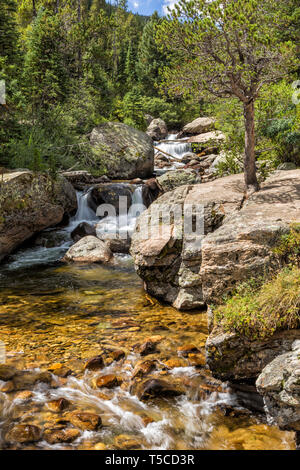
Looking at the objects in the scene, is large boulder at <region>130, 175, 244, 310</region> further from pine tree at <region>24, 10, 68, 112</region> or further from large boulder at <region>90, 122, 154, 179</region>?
pine tree at <region>24, 10, 68, 112</region>

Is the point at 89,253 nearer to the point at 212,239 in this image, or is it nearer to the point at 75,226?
the point at 75,226

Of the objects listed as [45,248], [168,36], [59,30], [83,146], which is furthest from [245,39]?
[59,30]

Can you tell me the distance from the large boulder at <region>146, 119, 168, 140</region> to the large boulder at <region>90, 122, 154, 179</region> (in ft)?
36.1

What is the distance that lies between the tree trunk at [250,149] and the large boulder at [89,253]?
458 cm

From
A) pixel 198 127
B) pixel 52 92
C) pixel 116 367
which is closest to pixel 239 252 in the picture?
pixel 116 367

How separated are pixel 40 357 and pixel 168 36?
6.20 metres

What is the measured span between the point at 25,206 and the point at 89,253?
2377mm

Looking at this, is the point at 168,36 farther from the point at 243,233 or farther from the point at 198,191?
the point at 243,233

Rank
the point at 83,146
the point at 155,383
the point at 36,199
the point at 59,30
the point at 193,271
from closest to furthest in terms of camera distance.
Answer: the point at 155,383
the point at 193,271
the point at 36,199
the point at 83,146
the point at 59,30

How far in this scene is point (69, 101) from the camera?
1842cm

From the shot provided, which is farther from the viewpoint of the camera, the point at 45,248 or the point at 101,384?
the point at 45,248

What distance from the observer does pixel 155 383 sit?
412 cm

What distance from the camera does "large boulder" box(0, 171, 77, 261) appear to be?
9602mm

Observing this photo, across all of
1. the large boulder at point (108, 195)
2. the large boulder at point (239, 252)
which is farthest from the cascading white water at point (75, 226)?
the large boulder at point (239, 252)
